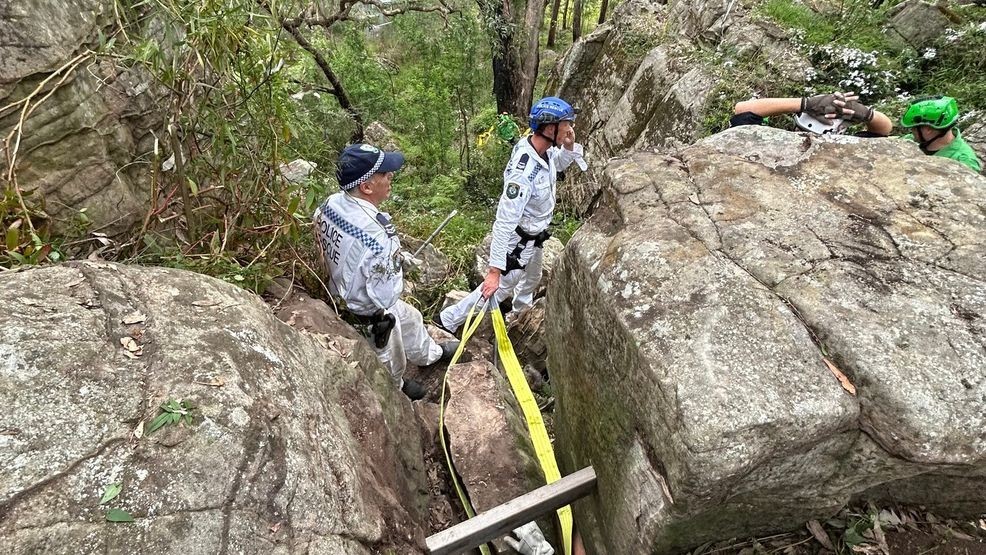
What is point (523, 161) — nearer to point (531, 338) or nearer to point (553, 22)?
point (531, 338)

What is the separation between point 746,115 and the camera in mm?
4586

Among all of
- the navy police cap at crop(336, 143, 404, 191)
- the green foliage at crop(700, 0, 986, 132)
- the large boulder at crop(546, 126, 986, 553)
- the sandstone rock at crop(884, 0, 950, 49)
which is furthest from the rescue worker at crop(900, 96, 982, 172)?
the navy police cap at crop(336, 143, 404, 191)

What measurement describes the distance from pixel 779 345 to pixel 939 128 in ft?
11.2

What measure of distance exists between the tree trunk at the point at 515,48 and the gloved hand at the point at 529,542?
8.99 metres

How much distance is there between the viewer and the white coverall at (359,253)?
13.3 ft

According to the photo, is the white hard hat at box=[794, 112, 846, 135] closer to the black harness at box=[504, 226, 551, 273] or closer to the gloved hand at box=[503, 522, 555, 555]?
the black harness at box=[504, 226, 551, 273]

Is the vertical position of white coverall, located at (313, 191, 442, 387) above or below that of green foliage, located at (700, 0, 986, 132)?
below

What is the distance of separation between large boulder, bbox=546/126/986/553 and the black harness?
2.79m

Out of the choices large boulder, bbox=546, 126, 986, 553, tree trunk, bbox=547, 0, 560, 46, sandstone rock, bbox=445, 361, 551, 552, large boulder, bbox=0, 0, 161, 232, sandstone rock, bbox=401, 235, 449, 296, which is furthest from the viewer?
tree trunk, bbox=547, 0, 560, 46

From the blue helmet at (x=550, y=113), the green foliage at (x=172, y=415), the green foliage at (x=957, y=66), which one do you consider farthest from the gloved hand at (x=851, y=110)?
the green foliage at (x=172, y=415)

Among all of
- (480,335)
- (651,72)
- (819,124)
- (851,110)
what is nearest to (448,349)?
(480,335)

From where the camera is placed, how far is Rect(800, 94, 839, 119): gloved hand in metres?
4.16

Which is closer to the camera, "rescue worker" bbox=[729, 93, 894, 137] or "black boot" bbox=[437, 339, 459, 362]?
"rescue worker" bbox=[729, 93, 894, 137]

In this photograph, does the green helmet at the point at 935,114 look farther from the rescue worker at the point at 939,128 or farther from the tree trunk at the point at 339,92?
the tree trunk at the point at 339,92
